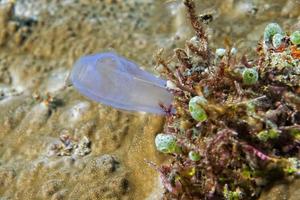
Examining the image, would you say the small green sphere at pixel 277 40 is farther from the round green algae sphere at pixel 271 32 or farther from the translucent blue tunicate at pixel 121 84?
the translucent blue tunicate at pixel 121 84

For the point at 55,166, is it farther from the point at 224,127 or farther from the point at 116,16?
the point at 116,16

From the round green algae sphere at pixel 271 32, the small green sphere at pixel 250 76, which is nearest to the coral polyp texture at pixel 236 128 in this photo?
the small green sphere at pixel 250 76

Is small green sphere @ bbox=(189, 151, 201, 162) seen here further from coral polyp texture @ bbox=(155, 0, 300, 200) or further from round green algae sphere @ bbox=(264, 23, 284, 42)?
round green algae sphere @ bbox=(264, 23, 284, 42)

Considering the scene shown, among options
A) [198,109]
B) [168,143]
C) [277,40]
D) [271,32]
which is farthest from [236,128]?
[271,32]

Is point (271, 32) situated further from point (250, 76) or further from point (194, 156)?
point (194, 156)

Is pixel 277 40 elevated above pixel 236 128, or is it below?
above

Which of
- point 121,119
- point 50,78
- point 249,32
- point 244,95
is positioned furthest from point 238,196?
point 50,78

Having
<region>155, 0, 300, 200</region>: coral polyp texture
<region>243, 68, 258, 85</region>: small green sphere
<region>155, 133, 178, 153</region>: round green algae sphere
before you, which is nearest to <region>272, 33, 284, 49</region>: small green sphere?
<region>155, 0, 300, 200</region>: coral polyp texture
